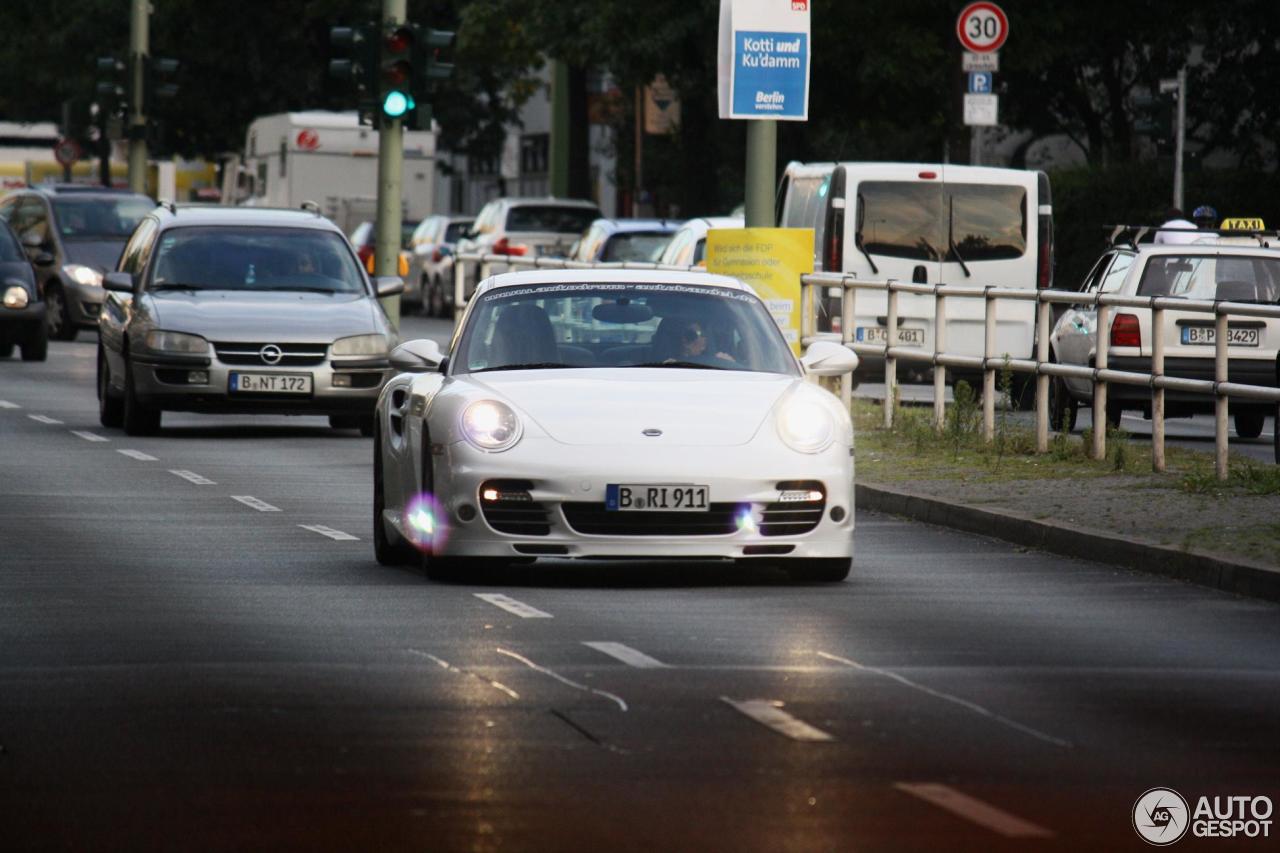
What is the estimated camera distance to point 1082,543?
14352 mm

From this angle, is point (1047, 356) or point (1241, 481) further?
point (1047, 356)

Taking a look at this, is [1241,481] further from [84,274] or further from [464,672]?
[84,274]

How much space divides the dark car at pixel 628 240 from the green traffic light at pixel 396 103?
8.49 meters

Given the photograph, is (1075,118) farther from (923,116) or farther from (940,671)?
(940,671)

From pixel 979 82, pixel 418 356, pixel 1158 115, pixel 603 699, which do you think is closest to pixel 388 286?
pixel 979 82

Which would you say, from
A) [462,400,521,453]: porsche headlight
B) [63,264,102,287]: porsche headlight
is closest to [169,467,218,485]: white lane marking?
[462,400,521,453]: porsche headlight

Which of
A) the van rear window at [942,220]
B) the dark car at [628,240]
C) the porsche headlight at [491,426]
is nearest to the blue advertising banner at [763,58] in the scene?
the van rear window at [942,220]

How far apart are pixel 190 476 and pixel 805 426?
7.08 m

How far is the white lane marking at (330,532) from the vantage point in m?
14.9

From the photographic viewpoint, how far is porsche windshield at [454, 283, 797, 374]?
13492 millimetres

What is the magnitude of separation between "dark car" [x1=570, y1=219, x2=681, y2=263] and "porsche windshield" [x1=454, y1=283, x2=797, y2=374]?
2279cm

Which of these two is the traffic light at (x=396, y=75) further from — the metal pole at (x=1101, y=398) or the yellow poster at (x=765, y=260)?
the metal pole at (x=1101, y=398)

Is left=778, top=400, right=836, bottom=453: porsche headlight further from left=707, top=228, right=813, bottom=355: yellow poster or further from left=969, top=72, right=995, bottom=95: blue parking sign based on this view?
left=969, top=72, right=995, bottom=95: blue parking sign

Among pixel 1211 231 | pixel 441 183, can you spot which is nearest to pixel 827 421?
pixel 1211 231
